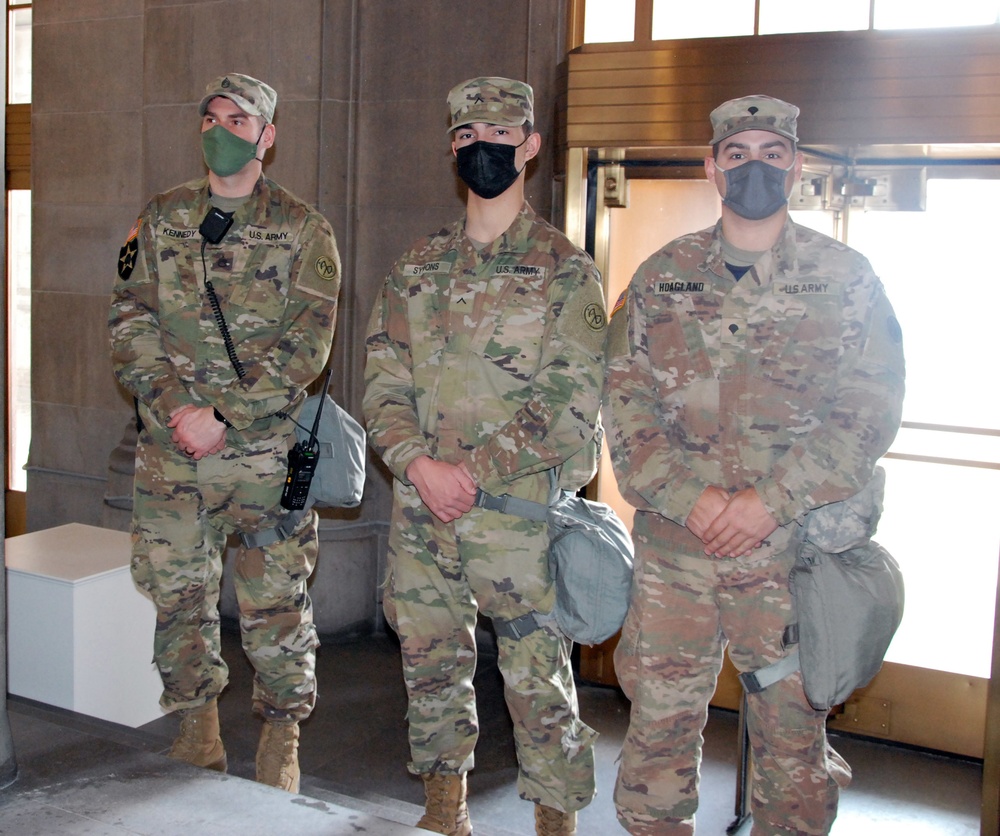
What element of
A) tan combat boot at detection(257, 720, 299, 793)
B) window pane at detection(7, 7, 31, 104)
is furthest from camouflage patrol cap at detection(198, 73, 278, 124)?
window pane at detection(7, 7, 31, 104)

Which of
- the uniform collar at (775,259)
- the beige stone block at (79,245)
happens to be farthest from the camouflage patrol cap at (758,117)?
the beige stone block at (79,245)

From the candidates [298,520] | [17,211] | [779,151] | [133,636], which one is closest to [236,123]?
[298,520]

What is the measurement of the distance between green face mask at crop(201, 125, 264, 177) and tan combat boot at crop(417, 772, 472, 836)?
1773 millimetres

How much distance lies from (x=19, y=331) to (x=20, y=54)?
1719mm

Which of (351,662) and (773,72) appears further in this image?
A: (351,662)

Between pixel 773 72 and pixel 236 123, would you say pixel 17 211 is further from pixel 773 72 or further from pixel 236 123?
pixel 773 72

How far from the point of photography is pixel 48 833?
254 centimetres

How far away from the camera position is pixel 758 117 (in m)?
2.62

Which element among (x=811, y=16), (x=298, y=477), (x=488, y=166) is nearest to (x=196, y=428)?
(x=298, y=477)

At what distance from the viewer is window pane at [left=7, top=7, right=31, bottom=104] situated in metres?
6.85

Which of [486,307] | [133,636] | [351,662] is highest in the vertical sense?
[486,307]

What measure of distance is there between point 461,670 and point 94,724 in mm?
1190

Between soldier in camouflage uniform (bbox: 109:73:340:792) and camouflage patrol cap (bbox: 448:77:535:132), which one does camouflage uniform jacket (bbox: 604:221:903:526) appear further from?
soldier in camouflage uniform (bbox: 109:73:340:792)

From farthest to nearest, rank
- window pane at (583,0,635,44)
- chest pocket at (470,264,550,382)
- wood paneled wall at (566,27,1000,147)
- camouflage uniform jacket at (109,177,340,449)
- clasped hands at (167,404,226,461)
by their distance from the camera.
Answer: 1. window pane at (583,0,635,44)
2. wood paneled wall at (566,27,1000,147)
3. camouflage uniform jacket at (109,177,340,449)
4. clasped hands at (167,404,226,461)
5. chest pocket at (470,264,550,382)
